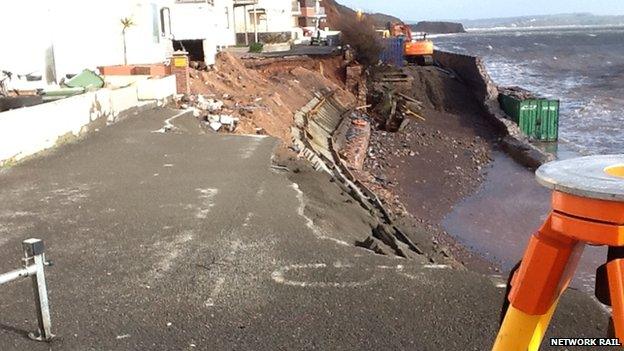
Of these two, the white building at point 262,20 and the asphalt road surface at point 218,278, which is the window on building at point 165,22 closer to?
the asphalt road surface at point 218,278

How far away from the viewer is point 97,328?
181 inches

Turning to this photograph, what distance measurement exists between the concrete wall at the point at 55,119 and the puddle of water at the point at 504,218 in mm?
7809

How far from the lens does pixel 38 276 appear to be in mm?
4234

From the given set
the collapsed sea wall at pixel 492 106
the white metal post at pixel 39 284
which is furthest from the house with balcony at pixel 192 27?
the white metal post at pixel 39 284

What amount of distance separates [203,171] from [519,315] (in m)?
8.30

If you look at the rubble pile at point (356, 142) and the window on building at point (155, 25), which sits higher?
the window on building at point (155, 25)

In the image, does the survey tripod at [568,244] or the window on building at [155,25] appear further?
the window on building at [155,25]

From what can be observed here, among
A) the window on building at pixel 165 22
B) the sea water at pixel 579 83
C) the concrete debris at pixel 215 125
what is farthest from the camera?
the sea water at pixel 579 83

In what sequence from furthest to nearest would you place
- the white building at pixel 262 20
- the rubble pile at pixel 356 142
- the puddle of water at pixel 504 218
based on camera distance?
the white building at pixel 262 20 → the rubble pile at pixel 356 142 → the puddle of water at pixel 504 218

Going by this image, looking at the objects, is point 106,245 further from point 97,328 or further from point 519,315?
point 519,315

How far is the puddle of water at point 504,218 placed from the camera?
13.3 meters

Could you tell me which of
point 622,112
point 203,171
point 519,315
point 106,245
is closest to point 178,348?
point 106,245

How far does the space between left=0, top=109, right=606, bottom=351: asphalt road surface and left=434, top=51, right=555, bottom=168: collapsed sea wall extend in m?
17.5

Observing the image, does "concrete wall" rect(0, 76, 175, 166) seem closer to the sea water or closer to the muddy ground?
the muddy ground
